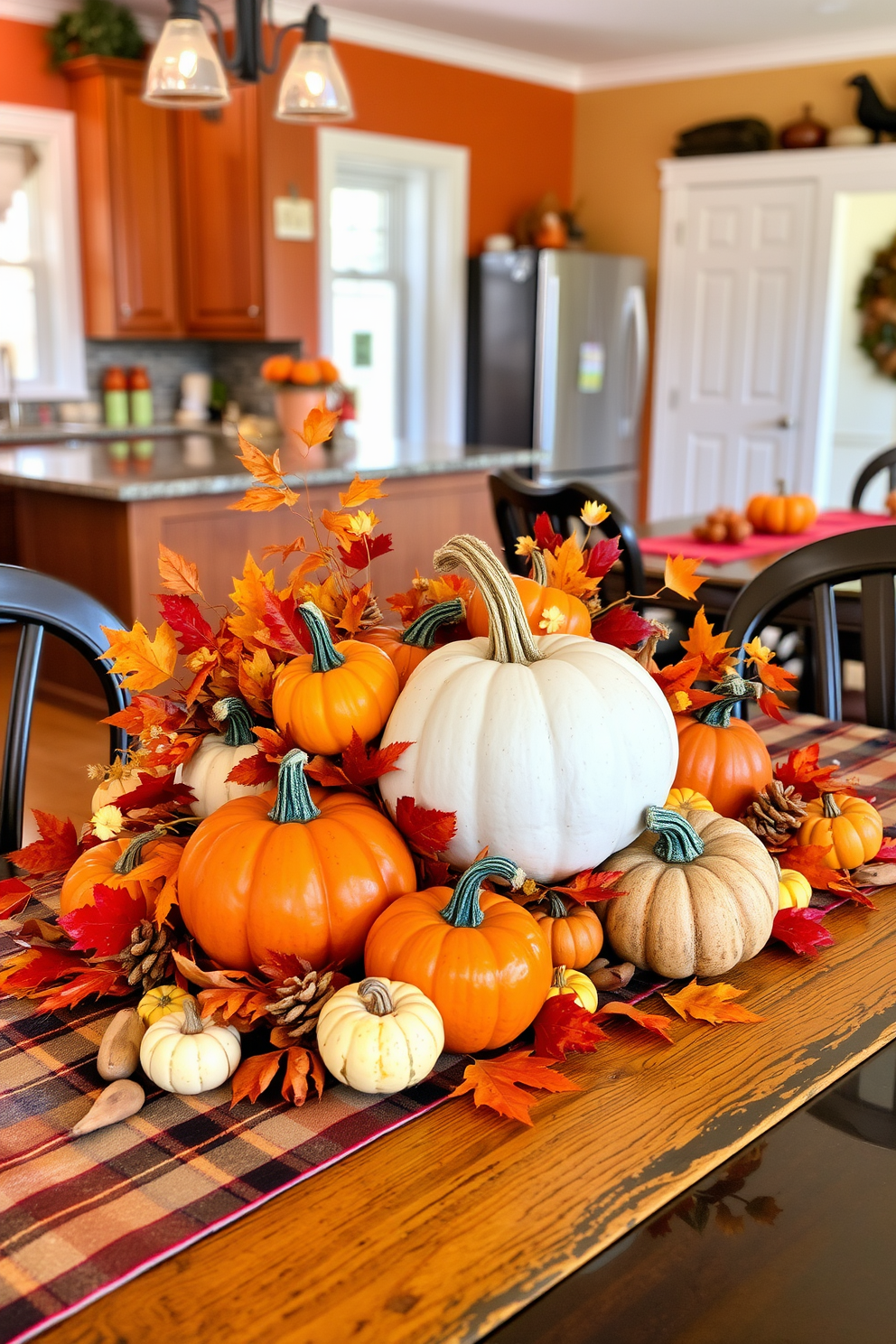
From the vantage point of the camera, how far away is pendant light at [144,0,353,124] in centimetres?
294

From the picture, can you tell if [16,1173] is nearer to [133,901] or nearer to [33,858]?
[133,901]

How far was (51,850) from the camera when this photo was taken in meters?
0.99

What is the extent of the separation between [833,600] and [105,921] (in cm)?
115

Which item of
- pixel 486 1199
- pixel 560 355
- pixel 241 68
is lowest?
pixel 486 1199

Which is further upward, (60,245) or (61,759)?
(60,245)

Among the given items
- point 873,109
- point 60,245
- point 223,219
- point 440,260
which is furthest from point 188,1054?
point 440,260

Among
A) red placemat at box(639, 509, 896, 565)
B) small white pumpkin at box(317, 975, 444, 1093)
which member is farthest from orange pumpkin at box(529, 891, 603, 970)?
red placemat at box(639, 509, 896, 565)

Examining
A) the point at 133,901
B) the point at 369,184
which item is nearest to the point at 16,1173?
the point at 133,901

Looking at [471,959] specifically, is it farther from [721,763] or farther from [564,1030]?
[721,763]

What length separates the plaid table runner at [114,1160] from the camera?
1.88ft

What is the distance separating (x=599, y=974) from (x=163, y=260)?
5758 mm

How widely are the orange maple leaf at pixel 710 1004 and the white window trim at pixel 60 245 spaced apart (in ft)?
18.5

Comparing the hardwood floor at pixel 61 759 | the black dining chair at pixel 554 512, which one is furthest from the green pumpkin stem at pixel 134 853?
the hardwood floor at pixel 61 759

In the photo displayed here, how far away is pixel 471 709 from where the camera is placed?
2.64 feet
